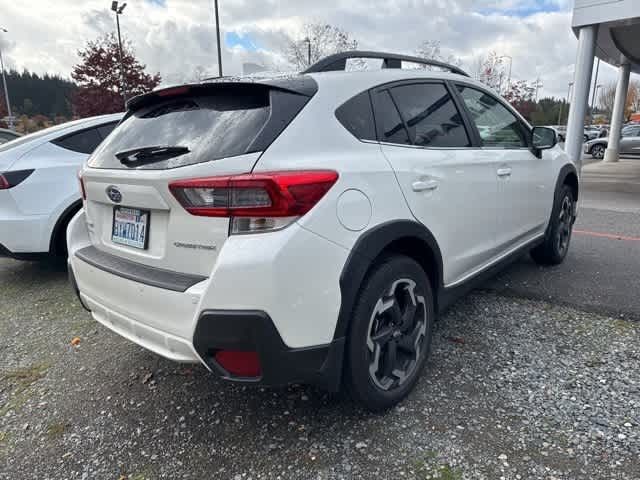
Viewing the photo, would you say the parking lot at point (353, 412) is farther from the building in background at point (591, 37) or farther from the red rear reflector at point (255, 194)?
the building in background at point (591, 37)

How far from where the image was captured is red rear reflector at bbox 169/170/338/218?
1.73 meters

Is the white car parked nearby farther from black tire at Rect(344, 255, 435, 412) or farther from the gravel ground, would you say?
black tire at Rect(344, 255, 435, 412)

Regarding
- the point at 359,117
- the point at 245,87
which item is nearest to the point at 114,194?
the point at 245,87

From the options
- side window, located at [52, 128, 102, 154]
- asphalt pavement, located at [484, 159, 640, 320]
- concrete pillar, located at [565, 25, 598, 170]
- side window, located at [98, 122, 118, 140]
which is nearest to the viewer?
asphalt pavement, located at [484, 159, 640, 320]

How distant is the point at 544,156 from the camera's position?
390 cm

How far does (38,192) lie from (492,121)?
12.8 feet

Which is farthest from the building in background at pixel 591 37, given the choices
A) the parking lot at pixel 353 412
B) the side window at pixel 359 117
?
the side window at pixel 359 117

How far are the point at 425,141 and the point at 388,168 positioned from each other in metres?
0.50

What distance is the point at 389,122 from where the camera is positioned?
7.69ft

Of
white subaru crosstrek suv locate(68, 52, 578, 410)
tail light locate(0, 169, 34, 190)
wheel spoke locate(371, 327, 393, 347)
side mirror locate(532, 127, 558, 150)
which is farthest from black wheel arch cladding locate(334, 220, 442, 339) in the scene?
tail light locate(0, 169, 34, 190)

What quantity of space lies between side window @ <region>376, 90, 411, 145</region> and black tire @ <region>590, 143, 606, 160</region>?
23561 mm

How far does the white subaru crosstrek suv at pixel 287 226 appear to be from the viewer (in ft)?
5.74

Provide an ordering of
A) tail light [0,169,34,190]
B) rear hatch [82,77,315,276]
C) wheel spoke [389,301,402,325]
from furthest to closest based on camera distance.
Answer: tail light [0,169,34,190]
wheel spoke [389,301,402,325]
rear hatch [82,77,315,276]

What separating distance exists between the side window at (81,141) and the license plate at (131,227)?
8.93ft
